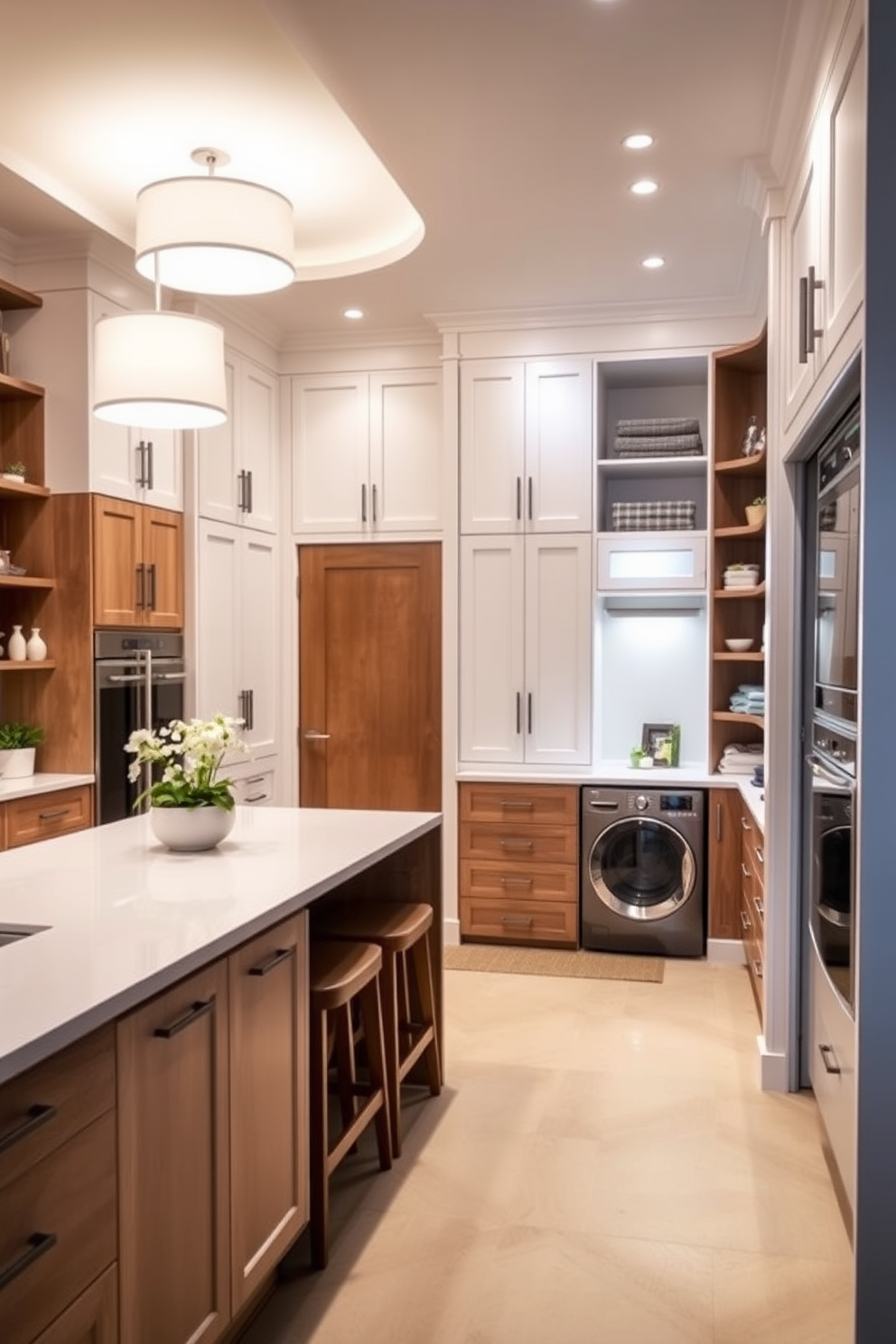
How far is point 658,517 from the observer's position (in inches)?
193

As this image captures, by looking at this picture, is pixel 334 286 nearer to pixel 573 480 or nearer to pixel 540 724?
pixel 573 480

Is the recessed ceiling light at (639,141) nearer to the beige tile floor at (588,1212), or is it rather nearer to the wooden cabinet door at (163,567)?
the wooden cabinet door at (163,567)

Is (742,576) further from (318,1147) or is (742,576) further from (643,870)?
(318,1147)

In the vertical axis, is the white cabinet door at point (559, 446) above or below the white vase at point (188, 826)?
above

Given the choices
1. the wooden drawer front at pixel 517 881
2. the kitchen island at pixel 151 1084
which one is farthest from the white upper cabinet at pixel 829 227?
the wooden drawer front at pixel 517 881

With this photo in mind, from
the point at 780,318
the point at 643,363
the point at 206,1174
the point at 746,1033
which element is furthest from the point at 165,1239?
the point at 643,363

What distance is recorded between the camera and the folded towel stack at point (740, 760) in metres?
4.70

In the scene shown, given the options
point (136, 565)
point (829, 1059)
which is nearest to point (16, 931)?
point (829, 1059)

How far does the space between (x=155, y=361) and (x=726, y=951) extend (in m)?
3.45

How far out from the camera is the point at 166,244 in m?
2.63

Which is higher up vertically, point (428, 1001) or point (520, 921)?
point (428, 1001)

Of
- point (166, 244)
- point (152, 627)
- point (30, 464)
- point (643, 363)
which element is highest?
point (643, 363)

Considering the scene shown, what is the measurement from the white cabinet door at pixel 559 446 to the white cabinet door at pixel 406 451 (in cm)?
51

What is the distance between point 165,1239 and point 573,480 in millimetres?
3840
